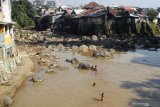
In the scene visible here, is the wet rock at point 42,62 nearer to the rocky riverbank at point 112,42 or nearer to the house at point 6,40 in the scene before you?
the house at point 6,40

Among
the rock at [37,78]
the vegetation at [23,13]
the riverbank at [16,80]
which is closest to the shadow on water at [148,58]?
the riverbank at [16,80]

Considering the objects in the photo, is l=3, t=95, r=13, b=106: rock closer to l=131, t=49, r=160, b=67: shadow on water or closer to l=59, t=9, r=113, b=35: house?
l=131, t=49, r=160, b=67: shadow on water

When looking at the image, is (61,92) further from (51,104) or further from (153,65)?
(153,65)

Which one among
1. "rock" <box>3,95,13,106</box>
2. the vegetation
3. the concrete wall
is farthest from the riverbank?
the vegetation

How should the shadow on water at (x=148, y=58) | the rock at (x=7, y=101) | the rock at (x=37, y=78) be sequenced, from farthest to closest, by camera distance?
the shadow on water at (x=148, y=58), the rock at (x=37, y=78), the rock at (x=7, y=101)

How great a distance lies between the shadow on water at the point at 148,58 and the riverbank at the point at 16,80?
1256 cm

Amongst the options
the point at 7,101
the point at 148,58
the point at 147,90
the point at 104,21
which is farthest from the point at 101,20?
the point at 7,101

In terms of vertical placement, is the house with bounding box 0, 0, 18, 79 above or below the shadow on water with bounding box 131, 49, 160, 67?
above

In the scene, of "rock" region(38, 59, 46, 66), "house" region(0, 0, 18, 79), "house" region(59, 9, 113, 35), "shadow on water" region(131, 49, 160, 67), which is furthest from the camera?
"house" region(59, 9, 113, 35)

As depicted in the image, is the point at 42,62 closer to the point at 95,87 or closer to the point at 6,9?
the point at 6,9

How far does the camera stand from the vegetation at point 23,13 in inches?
3063

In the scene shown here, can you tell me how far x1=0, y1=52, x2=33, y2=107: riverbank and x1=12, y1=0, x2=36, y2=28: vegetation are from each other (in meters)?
48.7

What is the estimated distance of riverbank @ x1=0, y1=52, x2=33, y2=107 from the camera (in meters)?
20.3

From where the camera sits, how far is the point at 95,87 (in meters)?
25.0
